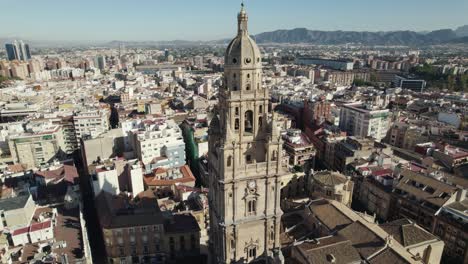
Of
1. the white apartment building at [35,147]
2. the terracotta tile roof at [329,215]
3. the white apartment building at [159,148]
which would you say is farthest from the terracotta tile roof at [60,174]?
the terracotta tile roof at [329,215]

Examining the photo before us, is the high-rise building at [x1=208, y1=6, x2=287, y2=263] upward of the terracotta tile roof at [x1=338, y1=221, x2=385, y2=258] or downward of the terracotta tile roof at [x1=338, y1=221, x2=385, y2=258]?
upward

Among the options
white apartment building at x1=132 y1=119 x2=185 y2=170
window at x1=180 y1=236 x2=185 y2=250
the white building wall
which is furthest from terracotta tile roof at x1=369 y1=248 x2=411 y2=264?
white apartment building at x1=132 y1=119 x2=185 y2=170

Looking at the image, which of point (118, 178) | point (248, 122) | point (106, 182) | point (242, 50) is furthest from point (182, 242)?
point (242, 50)

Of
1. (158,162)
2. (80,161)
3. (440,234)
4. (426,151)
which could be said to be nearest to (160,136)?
(158,162)

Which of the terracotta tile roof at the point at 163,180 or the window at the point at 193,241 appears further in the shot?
the terracotta tile roof at the point at 163,180

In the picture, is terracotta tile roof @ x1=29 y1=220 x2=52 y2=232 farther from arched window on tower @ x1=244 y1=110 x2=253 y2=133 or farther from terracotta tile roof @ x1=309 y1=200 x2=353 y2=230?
terracotta tile roof @ x1=309 y1=200 x2=353 y2=230

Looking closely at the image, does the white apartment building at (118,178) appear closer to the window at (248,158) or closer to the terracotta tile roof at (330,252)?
the window at (248,158)

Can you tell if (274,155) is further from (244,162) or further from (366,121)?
(366,121)

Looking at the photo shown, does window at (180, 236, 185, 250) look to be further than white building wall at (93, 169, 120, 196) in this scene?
No

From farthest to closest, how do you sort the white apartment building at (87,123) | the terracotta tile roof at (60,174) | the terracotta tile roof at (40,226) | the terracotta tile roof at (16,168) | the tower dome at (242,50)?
the white apartment building at (87,123) → the terracotta tile roof at (16,168) → the terracotta tile roof at (60,174) → the terracotta tile roof at (40,226) → the tower dome at (242,50)
